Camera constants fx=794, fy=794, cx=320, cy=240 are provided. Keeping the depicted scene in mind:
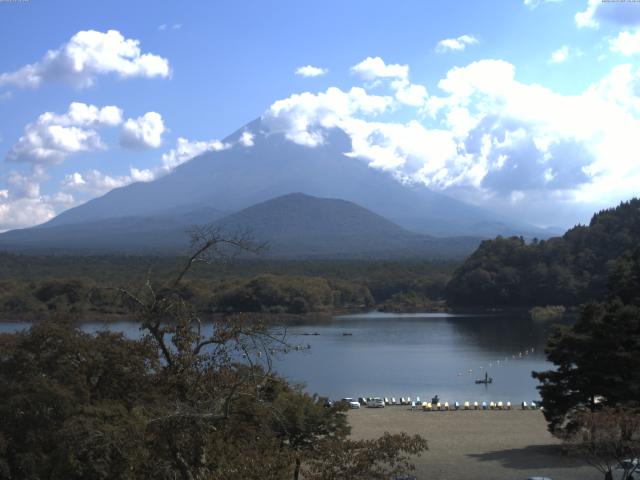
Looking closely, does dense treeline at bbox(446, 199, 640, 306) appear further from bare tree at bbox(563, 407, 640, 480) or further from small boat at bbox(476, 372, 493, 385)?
bare tree at bbox(563, 407, 640, 480)

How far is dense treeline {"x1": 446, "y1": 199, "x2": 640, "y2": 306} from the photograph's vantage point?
53.8 metres

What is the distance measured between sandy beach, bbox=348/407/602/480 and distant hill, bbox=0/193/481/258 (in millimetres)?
112107

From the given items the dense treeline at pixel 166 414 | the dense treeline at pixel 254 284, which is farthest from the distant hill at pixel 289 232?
the dense treeline at pixel 166 414

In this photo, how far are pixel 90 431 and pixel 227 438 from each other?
1.12 metres

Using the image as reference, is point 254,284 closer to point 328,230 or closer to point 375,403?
point 375,403

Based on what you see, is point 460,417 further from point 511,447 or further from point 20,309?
point 20,309

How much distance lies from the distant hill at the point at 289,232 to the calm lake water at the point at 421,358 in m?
86.3

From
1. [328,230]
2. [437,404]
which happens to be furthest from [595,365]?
[328,230]

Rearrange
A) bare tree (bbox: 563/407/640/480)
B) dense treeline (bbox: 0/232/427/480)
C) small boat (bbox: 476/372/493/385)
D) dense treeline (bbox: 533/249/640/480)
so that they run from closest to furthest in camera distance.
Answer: dense treeline (bbox: 0/232/427/480) → bare tree (bbox: 563/407/640/480) → dense treeline (bbox: 533/249/640/480) → small boat (bbox: 476/372/493/385)

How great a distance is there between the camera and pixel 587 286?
52594 millimetres

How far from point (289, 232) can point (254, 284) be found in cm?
10755

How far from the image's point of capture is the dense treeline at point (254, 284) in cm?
5081

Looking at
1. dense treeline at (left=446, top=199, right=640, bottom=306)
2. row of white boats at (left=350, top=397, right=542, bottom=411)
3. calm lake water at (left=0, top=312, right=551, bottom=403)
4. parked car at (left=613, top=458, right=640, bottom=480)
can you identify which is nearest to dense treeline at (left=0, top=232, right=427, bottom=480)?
parked car at (left=613, top=458, right=640, bottom=480)

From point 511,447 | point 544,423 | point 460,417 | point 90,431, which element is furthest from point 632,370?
point 90,431
